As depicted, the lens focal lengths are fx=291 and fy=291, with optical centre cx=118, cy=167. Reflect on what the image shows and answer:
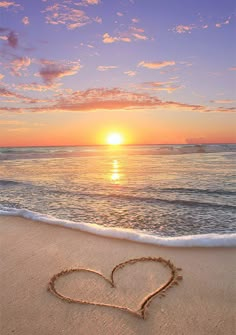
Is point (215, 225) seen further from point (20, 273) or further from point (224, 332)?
point (20, 273)

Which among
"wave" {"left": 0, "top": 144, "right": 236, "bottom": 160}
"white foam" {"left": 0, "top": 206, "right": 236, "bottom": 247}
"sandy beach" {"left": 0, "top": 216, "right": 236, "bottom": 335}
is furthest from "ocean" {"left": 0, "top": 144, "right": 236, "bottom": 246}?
"wave" {"left": 0, "top": 144, "right": 236, "bottom": 160}

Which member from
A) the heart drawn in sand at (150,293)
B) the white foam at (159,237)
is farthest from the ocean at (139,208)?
the heart drawn in sand at (150,293)

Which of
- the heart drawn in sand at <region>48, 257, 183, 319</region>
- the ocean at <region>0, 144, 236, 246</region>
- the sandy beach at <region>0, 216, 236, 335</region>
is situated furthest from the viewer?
the ocean at <region>0, 144, 236, 246</region>

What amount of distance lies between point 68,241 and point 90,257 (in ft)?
2.34

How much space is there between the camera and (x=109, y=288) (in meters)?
3.06

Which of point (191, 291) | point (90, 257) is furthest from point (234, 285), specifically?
point (90, 257)

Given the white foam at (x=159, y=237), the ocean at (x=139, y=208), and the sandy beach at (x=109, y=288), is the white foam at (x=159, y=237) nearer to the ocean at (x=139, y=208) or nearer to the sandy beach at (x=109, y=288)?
the ocean at (x=139, y=208)

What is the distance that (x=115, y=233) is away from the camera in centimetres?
465

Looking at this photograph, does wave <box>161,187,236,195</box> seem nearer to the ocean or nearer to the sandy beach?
the ocean

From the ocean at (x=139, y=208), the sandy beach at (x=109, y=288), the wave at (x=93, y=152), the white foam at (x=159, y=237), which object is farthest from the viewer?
the wave at (x=93, y=152)

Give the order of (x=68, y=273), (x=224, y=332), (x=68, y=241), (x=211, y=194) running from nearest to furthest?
1. (x=224, y=332)
2. (x=68, y=273)
3. (x=68, y=241)
4. (x=211, y=194)

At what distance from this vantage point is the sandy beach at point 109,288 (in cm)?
249

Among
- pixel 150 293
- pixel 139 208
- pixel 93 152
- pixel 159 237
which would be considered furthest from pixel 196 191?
pixel 93 152

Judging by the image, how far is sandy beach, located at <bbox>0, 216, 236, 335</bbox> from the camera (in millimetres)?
2486
